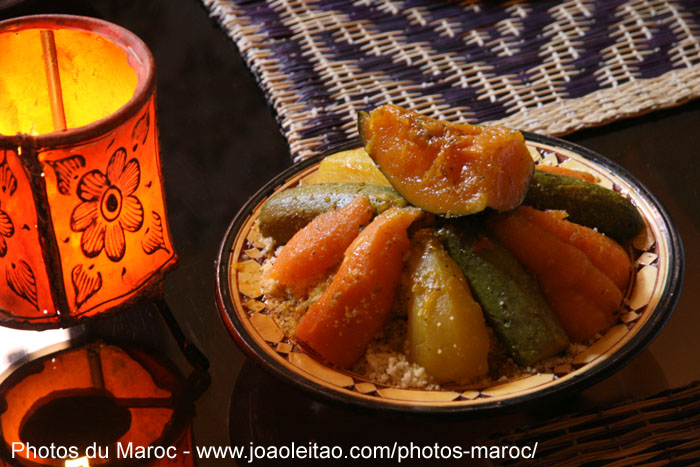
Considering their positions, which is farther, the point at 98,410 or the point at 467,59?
the point at 467,59

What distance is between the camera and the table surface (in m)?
0.84

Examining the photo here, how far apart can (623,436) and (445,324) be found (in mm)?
213

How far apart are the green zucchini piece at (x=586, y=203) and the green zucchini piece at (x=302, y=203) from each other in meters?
0.15

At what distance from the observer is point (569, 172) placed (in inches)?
38.3

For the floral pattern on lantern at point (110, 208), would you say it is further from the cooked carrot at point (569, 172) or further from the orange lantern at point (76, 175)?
the cooked carrot at point (569, 172)

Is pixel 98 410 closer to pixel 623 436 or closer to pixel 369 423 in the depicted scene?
pixel 369 423

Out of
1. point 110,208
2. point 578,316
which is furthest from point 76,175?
point 578,316

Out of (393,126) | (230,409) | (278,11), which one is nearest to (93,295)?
(230,409)

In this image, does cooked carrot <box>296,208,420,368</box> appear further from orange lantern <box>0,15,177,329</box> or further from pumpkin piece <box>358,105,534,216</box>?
orange lantern <box>0,15,177,329</box>

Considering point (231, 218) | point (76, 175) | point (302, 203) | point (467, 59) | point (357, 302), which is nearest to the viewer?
point (76, 175)

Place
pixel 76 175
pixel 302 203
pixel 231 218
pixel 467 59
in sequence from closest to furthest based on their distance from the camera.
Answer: pixel 76 175 < pixel 302 203 < pixel 231 218 < pixel 467 59

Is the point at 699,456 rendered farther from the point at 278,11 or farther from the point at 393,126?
the point at 278,11

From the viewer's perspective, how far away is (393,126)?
857 millimetres

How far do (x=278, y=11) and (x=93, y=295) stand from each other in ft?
2.83
